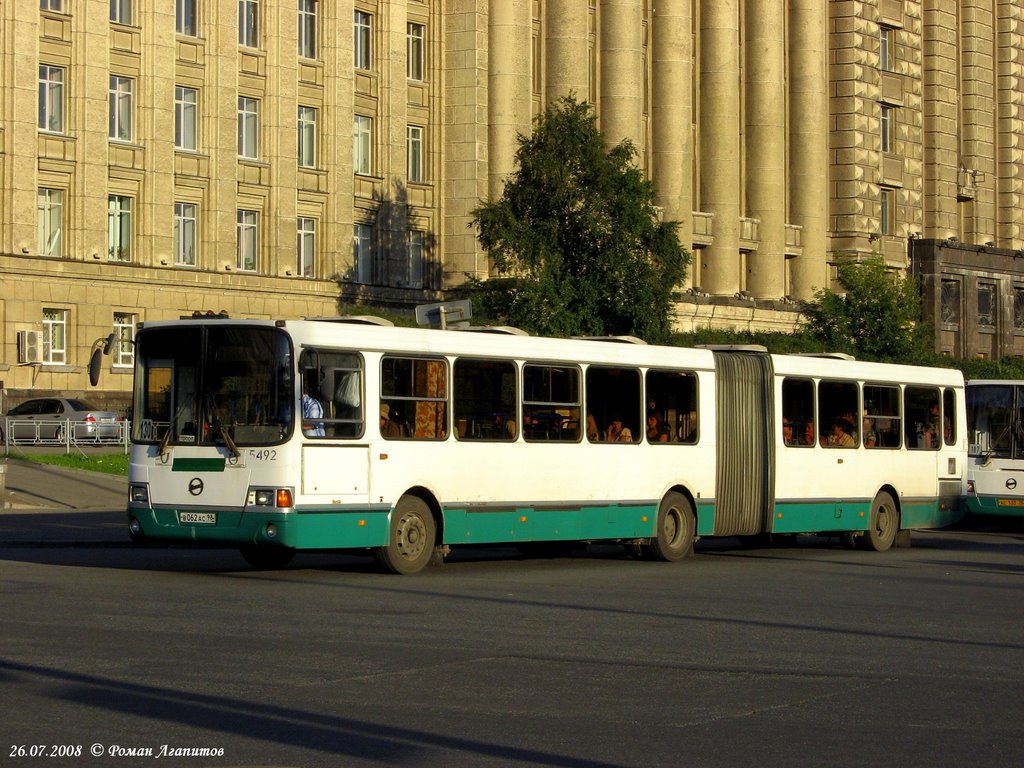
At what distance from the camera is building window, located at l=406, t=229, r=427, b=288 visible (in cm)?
6100

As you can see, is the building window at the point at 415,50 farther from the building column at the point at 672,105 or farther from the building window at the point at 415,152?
the building column at the point at 672,105

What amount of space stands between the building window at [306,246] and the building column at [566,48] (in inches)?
429

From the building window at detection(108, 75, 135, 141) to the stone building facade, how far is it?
0.21ft

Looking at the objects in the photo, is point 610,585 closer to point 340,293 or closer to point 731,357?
point 731,357

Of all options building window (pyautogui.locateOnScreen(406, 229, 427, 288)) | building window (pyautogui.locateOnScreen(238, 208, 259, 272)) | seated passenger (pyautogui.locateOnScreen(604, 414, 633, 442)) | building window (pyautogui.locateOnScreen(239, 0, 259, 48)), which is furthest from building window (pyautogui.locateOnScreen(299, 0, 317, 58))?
seated passenger (pyautogui.locateOnScreen(604, 414, 633, 442))

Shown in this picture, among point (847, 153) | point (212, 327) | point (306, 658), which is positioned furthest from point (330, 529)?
point (847, 153)

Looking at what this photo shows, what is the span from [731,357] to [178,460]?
8740mm

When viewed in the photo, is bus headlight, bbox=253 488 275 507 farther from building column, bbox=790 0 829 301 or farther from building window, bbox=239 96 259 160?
building column, bbox=790 0 829 301

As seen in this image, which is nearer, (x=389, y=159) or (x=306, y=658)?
(x=306, y=658)

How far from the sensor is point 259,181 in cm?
5572

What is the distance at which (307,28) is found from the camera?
5753 cm

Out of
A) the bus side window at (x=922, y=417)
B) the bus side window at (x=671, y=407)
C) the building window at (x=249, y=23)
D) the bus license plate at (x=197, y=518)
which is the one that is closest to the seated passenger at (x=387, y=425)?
the bus license plate at (x=197, y=518)

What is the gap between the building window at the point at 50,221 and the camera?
49625mm

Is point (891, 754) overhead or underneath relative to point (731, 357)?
underneath
